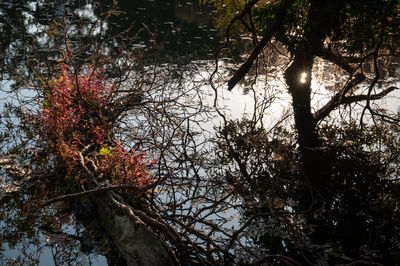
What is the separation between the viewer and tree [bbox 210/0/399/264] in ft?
13.6

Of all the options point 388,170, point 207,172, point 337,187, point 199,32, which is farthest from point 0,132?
point 199,32

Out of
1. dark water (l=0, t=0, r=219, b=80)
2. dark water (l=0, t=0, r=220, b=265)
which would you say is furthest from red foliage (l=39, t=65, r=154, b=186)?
dark water (l=0, t=0, r=219, b=80)

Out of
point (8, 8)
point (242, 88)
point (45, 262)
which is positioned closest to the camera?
point (45, 262)

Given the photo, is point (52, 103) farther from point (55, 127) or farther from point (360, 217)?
point (360, 217)

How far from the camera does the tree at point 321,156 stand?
4148 millimetres

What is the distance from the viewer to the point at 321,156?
574 centimetres

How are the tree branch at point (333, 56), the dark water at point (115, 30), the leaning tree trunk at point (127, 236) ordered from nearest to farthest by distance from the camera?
1. the leaning tree trunk at point (127, 236)
2. the tree branch at point (333, 56)
3. the dark water at point (115, 30)

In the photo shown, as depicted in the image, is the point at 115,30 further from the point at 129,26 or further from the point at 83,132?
the point at 83,132

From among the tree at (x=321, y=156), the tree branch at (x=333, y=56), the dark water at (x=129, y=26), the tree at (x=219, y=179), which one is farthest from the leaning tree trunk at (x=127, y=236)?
the dark water at (x=129, y=26)

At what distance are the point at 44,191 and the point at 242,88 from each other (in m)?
6.41

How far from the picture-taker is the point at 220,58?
11.3 metres

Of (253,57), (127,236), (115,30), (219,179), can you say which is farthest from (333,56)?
(115,30)

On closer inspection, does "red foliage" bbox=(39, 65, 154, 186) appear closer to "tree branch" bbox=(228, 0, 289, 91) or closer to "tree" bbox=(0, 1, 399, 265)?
"tree" bbox=(0, 1, 399, 265)

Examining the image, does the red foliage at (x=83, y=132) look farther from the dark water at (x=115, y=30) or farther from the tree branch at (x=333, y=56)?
the tree branch at (x=333, y=56)
